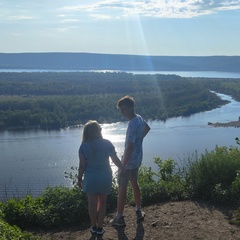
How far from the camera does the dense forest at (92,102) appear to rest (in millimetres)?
36750

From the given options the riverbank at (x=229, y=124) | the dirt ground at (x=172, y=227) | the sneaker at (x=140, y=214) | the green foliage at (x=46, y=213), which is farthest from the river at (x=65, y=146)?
the sneaker at (x=140, y=214)

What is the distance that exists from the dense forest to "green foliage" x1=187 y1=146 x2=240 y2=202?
3052cm

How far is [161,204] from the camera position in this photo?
4.57 metres

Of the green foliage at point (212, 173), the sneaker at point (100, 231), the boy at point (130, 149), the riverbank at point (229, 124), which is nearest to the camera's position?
the sneaker at point (100, 231)

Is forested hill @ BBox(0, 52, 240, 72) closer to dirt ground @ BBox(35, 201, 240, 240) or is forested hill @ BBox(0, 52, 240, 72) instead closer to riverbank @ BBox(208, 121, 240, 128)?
riverbank @ BBox(208, 121, 240, 128)

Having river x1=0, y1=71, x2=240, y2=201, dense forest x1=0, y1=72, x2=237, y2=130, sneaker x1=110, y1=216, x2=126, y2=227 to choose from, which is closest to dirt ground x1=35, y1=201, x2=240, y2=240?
sneaker x1=110, y1=216, x2=126, y2=227

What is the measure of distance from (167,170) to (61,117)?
106 ft

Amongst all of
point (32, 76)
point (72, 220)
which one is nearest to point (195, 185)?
point (72, 220)

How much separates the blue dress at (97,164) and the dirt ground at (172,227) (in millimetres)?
471

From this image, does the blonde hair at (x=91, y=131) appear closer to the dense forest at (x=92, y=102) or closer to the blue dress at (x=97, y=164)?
the blue dress at (x=97, y=164)

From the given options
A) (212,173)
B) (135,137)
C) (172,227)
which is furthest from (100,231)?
(212,173)

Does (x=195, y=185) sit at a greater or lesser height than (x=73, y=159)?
greater

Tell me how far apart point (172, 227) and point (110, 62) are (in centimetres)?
10146

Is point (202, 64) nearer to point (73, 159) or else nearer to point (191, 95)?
point (191, 95)
